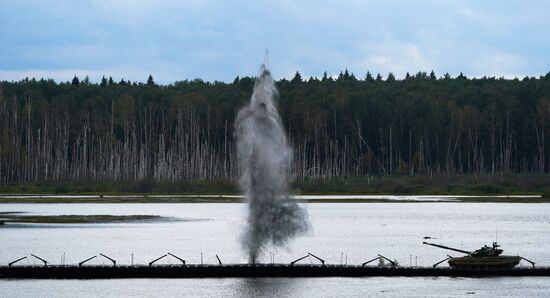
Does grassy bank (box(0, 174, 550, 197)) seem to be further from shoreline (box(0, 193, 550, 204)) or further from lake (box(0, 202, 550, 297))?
lake (box(0, 202, 550, 297))

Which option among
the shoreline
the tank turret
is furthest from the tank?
the shoreline

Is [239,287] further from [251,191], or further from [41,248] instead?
[41,248]

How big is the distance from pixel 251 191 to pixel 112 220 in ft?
187

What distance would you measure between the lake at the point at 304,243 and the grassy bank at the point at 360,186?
10925 millimetres

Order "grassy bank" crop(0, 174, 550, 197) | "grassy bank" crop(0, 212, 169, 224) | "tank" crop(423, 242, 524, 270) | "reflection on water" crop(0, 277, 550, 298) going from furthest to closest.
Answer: "grassy bank" crop(0, 174, 550, 197), "grassy bank" crop(0, 212, 169, 224), "tank" crop(423, 242, 524, 270), "reflection on water" crop(0, 277, 550, 298)

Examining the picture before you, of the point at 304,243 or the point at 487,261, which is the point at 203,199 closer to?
the point at 304,243

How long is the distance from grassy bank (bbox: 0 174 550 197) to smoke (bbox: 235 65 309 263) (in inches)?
4175

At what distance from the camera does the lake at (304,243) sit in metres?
62.0

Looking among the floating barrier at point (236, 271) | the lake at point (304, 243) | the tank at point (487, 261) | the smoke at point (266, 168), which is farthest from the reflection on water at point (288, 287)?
the smoke at point (266, 168)

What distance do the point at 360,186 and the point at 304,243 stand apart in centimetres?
9266

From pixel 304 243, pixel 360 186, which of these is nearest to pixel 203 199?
pixel 360 186

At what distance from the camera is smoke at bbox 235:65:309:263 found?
63812 mm

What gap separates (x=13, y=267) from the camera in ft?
216

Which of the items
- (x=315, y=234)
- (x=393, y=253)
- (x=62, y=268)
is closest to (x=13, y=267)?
(x=62, y=268)
